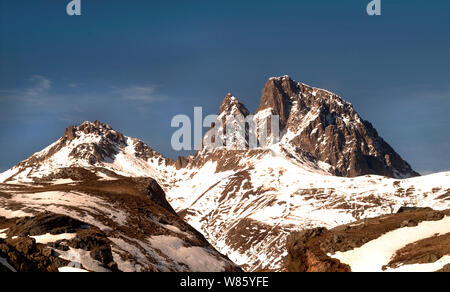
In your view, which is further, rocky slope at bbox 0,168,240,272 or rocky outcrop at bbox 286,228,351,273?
rocky outcrop at bbox 286,228,351,273

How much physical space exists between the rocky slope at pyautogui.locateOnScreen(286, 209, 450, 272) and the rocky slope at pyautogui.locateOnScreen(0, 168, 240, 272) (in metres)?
19.8

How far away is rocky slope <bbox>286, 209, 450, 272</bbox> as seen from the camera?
69.5 m

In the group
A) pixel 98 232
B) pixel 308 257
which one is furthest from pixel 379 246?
pixel 98 232

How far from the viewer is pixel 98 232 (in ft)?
305

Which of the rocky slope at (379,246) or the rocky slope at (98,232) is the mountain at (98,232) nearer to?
the rocky slope at (98,232)

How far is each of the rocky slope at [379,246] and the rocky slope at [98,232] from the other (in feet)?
64.8

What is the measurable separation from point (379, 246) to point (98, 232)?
37.1 m

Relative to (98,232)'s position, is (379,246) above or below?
below

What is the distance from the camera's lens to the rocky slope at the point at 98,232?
228ft

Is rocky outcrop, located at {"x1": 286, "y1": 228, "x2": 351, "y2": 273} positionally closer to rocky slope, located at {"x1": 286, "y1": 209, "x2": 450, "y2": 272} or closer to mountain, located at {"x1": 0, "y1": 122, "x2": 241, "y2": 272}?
rocky slope, located at {"x1": 286, "y1": 209, "x2": 450, "y2": 272}

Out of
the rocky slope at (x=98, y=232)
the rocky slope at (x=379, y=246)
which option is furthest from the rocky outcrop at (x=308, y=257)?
the rocky slope at (x=98, y=232)

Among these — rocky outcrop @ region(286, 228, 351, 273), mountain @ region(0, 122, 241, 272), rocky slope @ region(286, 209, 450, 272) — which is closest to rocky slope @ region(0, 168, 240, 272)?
mountain @ region(0, 122, 241, 272)

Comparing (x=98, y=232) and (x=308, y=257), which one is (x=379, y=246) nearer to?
(x=308, y=257)
